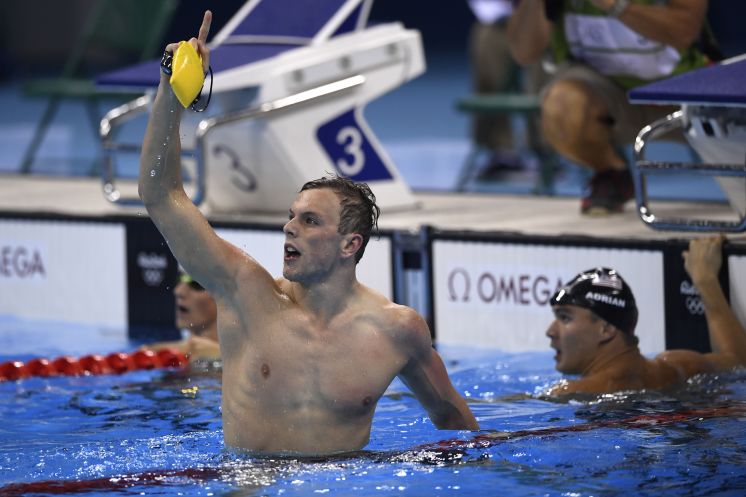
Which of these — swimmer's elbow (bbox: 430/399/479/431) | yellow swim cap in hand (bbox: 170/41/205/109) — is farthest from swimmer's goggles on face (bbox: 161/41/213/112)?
swimmer's elbow (bbox: 430/399/479/431)

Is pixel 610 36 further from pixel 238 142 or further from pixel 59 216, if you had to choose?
pixel 59 216

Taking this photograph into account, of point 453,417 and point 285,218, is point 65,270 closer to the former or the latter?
point 285,218

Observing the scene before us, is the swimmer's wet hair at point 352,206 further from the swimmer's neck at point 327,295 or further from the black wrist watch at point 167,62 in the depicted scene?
the black wrist watch at point 167,62

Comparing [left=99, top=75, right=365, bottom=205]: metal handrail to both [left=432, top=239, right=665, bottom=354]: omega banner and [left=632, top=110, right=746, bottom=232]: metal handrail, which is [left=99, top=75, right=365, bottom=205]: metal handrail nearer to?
[left=432, top=239, right=665, bottom=354]: omega banner

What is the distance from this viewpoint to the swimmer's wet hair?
3.75m

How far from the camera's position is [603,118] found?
20.2ft

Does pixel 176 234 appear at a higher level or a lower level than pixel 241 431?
higher

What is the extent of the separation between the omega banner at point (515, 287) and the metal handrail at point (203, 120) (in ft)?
3.32

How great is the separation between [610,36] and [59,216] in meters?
2.83

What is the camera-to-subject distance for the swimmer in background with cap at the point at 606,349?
4895 mm

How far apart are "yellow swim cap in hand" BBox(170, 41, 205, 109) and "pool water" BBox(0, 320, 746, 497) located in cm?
98

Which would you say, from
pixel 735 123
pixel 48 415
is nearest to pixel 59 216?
pixel 48 415

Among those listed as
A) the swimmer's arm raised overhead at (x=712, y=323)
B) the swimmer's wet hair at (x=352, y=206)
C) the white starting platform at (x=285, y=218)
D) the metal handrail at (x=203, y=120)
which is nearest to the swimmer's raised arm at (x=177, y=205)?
the swimmer's wet hair at (x=352, y=206)

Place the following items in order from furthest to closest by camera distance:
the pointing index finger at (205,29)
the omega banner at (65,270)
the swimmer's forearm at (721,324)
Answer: the omega banner at (65,270), the swimmer's forearm at (721,324), the pointing index finger at (205,29)
